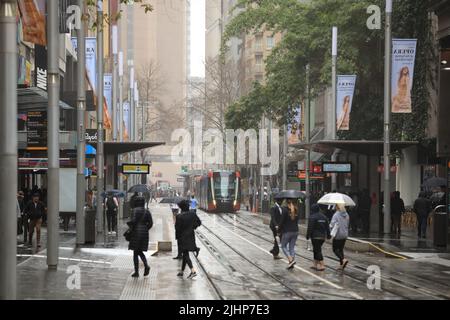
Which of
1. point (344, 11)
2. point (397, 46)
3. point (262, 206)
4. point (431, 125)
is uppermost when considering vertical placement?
point (344, 11)

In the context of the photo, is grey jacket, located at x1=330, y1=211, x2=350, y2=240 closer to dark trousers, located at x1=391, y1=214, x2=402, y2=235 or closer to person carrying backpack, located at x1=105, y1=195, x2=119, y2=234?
dark trousers, located at x1=391, y1=214, x2=402, y2=235

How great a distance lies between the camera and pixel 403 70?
3516cm

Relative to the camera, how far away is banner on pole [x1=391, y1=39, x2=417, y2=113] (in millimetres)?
34969

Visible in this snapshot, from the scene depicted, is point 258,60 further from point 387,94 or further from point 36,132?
point 36,132

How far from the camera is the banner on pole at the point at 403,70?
115 feet

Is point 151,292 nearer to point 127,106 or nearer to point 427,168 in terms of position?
point 427,168

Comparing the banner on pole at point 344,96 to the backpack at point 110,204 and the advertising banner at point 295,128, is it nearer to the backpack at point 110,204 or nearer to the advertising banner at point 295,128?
the advertising banner at point 295,128

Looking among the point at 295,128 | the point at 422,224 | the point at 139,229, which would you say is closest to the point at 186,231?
the point at 139,229

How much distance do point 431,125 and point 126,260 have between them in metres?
23.1

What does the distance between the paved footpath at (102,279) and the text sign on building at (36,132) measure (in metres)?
4.60

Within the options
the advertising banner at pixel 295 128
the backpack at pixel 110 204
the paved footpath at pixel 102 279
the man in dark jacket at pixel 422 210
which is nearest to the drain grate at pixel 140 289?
the paved footpath at pixel 102 279

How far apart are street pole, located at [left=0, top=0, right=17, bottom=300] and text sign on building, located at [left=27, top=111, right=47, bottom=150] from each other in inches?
750

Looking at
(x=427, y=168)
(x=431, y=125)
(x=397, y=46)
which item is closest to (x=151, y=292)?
(x=397, y=46)
